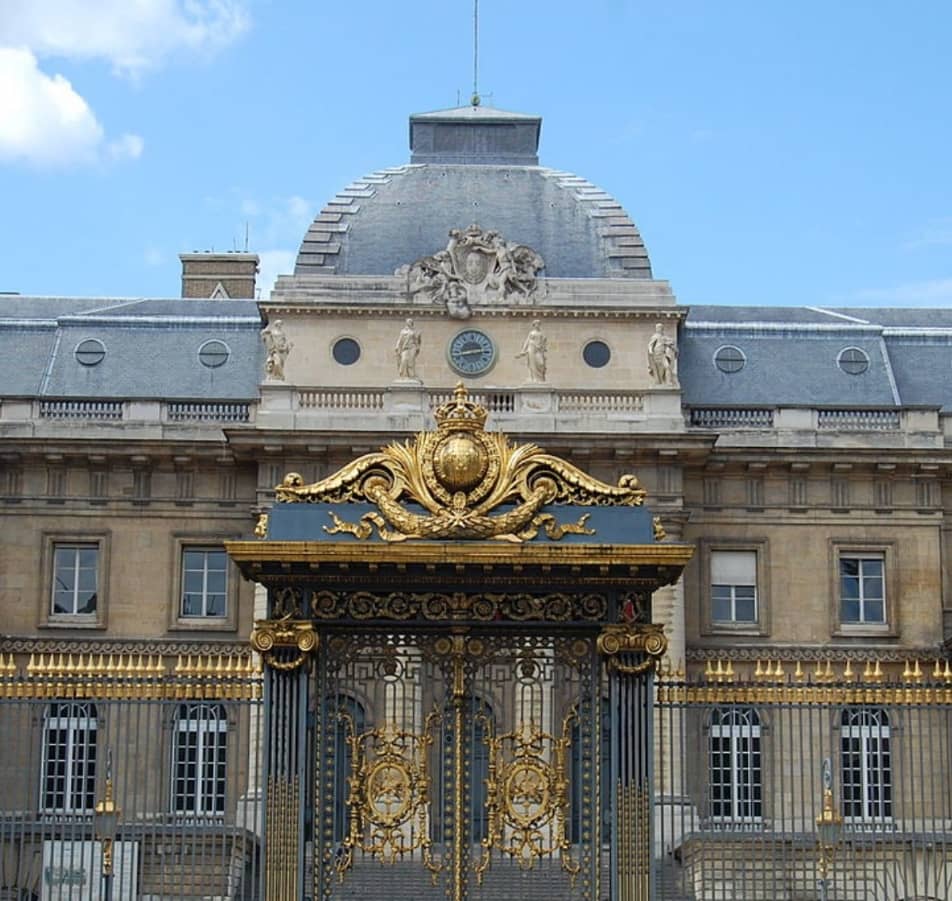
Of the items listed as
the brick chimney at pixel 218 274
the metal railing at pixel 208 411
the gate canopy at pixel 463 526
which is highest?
the brick chimney at pixel 218 274

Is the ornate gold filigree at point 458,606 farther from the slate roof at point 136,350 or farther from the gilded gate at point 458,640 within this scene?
the slate roof at point 136,350

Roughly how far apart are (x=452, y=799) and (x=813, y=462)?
25047 millimetres

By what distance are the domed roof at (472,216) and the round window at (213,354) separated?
3.48m

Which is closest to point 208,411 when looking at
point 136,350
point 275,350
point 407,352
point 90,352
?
point 275,350

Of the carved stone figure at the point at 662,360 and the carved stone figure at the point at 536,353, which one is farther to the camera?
the carved stone figure at the point at 662,360

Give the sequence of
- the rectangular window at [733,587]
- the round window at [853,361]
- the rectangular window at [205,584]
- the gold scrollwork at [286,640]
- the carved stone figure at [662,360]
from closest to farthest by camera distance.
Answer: the gold scrollwork at [286,640]
the carved stone figure at [662,360]
the rectangular window at [205,584]
the rectangular window at [733,587]
the round window at [853,361]

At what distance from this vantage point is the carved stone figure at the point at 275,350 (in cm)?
4109

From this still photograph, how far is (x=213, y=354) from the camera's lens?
4516cm

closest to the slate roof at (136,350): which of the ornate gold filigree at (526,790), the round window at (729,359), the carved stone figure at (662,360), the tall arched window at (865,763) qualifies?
the carved stone figure at (662,360)

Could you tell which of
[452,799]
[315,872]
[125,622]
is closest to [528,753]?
[452,799]

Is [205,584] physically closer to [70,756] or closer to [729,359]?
[729,359]

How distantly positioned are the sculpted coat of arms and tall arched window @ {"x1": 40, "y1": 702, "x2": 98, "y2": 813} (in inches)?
461

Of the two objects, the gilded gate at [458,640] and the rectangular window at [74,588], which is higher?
the rectangular window at [74,588]

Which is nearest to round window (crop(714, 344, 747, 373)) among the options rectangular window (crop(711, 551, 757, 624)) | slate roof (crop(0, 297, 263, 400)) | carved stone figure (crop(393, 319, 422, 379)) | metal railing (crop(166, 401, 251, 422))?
rectangular window (crop(711, 551, 757, 624))
